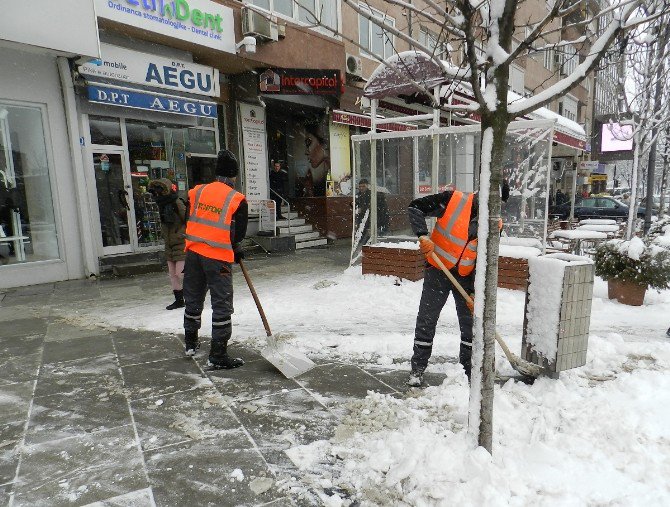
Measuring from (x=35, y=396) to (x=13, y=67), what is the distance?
6.43 meters

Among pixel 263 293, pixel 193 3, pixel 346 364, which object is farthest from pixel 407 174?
pixel 193 3

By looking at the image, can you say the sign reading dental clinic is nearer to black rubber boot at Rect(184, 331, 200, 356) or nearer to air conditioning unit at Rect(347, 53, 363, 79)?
air conditioning unit at Rect(347, 53, 363, 79)

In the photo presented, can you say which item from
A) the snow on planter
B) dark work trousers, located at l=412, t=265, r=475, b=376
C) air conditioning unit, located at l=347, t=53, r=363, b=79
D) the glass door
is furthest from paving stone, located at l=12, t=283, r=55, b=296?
air conditioning unit, located at l=347, t=53, r=363, b=79

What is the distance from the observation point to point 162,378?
388cm

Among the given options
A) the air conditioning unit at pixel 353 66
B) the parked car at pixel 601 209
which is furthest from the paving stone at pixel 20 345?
the parked car at pixel 601 209

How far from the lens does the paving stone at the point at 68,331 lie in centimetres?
510

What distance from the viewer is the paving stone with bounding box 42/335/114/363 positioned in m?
4.46

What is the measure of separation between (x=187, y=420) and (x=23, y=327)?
3.61 metres

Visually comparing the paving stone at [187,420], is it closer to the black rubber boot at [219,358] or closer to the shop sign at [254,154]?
the black rubber boot at [219,358]

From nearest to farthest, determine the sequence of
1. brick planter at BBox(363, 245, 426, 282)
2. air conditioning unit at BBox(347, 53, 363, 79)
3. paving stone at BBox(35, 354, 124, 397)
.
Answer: paving stone at BBox(35, 354, 124, 397) < brick planter at BBox(363, 245, 426, 282) < air conditioning unit at BBox(347, 53, 363, 79)

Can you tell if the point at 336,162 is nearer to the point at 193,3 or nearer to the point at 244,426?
the point at 193,3

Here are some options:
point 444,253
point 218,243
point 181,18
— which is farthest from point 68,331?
point 181,18

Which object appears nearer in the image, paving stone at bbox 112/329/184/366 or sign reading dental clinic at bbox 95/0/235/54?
paving stone at bbox 112/329/184/366

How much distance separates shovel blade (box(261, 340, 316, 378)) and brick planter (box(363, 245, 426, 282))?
11.5 feet
